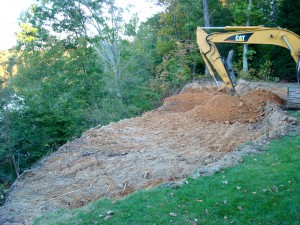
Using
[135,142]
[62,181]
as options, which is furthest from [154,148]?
[62,181]

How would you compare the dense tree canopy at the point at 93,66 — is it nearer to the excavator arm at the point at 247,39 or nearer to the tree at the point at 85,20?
the tree at the point at 85,20

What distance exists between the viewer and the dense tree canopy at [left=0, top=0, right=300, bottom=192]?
45.7 ft

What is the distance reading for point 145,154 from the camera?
8.70 m

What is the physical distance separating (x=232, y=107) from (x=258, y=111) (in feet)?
2.92

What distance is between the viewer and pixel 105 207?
5629mm

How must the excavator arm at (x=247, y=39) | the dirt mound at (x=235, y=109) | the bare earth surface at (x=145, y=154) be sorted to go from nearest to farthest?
1. the bare earth surface at (x=145, y=154)
2. the excavator arm at (x=247, y=39)
3. the dirt mound at (x=235, y=109)

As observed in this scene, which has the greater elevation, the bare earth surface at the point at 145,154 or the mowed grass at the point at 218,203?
the mowed grass at the point at 218,203

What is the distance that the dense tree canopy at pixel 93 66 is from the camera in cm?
1393

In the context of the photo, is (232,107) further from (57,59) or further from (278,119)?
(57,59)

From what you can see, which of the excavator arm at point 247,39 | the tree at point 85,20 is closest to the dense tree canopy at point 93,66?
the tree at point 85,20

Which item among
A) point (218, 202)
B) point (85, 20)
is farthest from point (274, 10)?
point (218, 202)

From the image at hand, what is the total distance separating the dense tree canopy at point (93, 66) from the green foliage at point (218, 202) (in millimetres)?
7600

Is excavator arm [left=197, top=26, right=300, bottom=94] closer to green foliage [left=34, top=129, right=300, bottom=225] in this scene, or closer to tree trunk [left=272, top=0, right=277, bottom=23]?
green foliage [left=34, top=129, right=300, bottom=225]

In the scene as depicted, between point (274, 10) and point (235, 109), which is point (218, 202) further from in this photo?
point (274, 10)
